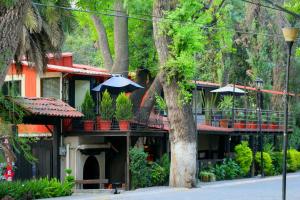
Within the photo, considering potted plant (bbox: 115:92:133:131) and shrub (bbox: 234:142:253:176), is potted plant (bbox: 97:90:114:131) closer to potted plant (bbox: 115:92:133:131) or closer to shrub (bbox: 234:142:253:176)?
potted plant (bbox: 115:92:133:131)

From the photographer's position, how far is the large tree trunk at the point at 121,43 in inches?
1320

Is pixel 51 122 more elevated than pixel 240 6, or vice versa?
pixel 240 6

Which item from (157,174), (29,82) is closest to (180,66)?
(157,174)

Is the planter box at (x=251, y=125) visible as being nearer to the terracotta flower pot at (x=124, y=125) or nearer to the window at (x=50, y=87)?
the terracotta flower pot at (x=124, y=125)

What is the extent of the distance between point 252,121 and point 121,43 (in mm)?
9185

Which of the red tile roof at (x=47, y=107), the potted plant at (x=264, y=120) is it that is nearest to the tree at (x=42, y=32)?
the red tile roof at (x=47, y=107)

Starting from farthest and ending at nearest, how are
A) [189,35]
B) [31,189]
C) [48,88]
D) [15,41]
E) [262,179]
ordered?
[262,179] → [48,88] → [189,35] → [31,189] → [15,41]

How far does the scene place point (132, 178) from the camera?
2772cm

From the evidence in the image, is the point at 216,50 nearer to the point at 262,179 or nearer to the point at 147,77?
the point at 147,77

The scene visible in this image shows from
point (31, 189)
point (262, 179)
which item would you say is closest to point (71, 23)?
A: point (31, 189)

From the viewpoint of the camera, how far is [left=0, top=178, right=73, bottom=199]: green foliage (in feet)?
74.5

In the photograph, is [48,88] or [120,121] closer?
[120,121]

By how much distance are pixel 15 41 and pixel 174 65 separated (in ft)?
57.7

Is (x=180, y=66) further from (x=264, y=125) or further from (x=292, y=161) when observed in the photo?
(x=292, y=161)
